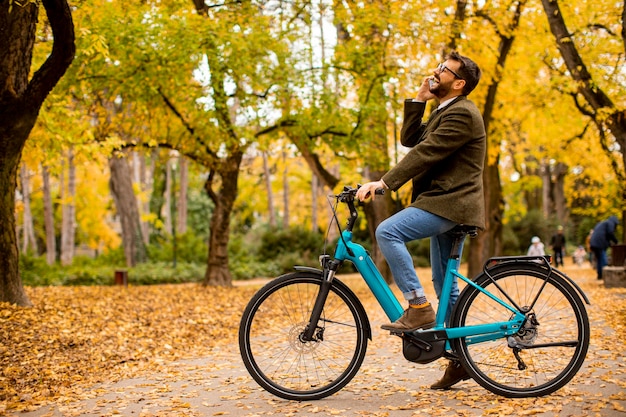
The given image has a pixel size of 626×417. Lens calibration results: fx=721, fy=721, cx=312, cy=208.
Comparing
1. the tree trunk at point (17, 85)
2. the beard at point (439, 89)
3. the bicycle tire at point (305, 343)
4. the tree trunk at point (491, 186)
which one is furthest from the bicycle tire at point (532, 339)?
the tree trunk at point (491, 186)

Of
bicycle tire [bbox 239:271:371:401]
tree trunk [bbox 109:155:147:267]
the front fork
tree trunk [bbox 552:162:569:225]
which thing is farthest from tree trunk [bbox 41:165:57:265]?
tree trunk [bbox 552:162:569:225]

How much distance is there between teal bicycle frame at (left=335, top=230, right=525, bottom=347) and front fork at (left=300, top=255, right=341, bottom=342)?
0.10 meters

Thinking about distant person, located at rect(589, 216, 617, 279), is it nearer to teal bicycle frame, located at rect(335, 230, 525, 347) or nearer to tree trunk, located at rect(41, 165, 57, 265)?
teal bicycle frame, located at rect(335, 230, 525, 347)

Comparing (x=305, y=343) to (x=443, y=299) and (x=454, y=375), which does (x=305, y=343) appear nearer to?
(x=443, y=299)

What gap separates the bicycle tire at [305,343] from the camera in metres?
4.65

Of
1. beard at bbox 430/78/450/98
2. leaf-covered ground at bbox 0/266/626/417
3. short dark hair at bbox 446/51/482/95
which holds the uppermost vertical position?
short dark hair at bbox 446/51/482/95

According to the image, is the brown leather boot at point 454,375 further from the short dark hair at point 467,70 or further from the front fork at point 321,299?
the short dark hair at point 467,70

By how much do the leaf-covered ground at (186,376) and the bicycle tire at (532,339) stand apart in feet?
0.45

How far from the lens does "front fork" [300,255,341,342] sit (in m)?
4.66

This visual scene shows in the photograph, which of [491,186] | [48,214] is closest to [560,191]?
[491,186]

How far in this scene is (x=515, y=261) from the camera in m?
4.57

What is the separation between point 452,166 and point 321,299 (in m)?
1.20

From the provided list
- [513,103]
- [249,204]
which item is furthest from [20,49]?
[249,204]

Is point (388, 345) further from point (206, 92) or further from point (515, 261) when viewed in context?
point (206, 92)
